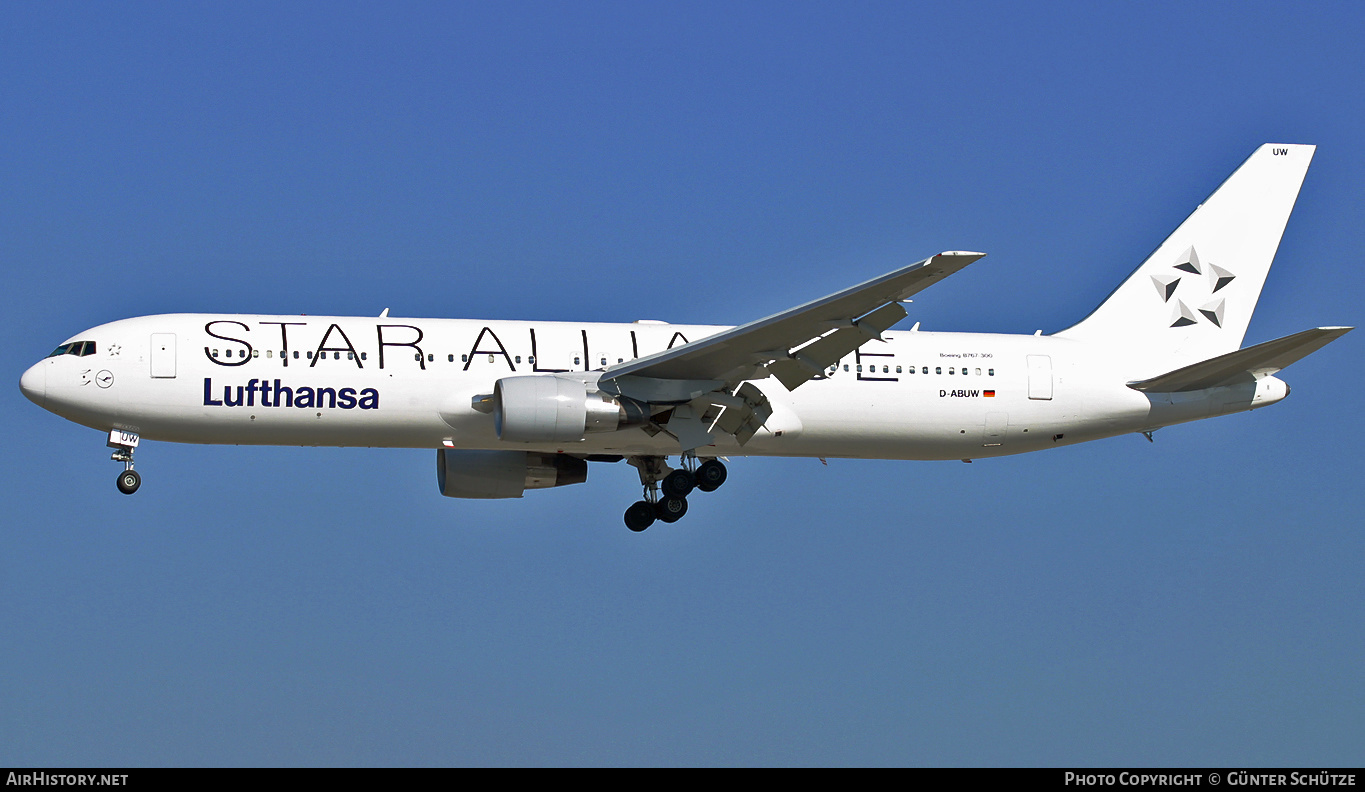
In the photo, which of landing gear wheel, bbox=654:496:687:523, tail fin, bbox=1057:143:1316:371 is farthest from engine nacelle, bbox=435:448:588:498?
tail fin, bbox=1057:143:1316:371

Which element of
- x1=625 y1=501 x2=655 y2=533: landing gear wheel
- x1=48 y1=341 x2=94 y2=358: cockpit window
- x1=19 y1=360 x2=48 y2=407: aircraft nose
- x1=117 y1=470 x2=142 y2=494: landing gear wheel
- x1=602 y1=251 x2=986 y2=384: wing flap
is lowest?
x1=625 y1=501 x2=655 y2=533: landing gear wheel

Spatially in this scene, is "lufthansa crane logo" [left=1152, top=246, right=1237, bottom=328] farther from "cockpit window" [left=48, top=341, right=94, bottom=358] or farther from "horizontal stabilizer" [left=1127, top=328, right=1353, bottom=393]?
"cockpit window" [left=48, top=341, right=94, bottom=358]

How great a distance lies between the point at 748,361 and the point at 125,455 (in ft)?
41.7

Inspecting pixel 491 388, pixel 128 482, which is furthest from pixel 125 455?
pixel 491 388

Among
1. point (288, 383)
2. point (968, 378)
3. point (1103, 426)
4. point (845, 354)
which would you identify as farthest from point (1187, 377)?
point (288, 383)

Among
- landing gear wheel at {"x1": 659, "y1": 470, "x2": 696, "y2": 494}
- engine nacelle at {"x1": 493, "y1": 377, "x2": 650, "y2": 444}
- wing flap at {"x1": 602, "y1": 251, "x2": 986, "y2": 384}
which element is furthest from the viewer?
landing gear wheel at {"x1": 659, "y1": 470, "x2": 696, "y2": 494}

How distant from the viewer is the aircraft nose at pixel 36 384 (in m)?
31.9

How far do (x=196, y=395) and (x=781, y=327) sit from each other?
1170cm

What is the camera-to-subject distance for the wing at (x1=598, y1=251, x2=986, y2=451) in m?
29.3

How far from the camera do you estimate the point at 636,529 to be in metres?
35.0

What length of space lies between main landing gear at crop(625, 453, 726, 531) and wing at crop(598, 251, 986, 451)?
130 centimetres

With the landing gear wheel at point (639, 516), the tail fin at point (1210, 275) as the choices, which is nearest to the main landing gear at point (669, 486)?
the landing gear wheel at point (639, 516)

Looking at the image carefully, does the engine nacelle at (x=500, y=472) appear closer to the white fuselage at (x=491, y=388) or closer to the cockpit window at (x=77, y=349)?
the white fuselage at (x=491, y=388)

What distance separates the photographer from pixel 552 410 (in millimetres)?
30875
